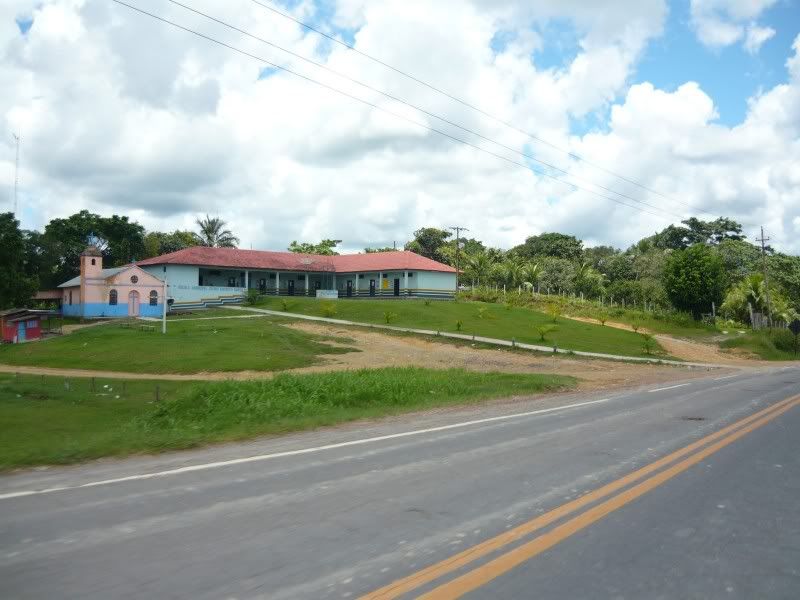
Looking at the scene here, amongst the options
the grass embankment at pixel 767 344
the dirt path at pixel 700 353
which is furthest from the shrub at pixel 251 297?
the grass embankment at pixel 767 344

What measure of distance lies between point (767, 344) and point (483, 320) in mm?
21866

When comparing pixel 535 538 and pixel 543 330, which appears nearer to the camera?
pixel 535 538

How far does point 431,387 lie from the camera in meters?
18.3

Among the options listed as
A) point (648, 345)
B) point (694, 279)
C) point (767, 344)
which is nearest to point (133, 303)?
point (648, 345)

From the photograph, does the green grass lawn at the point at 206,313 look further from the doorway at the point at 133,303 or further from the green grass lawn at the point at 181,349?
the green grass lawn at the point at 181,349

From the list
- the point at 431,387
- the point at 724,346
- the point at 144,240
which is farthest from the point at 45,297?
the point at 724,346

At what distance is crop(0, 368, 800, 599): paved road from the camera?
443 cm

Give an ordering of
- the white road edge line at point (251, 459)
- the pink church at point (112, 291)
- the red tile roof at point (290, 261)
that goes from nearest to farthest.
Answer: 1. the white road edge line at point (251, 459)
2. the pink church at point (112, 291)
3. the red tile roof at point (290, 261)

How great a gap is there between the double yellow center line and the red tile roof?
58351 millimetres

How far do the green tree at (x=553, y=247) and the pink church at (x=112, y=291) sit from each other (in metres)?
58.5

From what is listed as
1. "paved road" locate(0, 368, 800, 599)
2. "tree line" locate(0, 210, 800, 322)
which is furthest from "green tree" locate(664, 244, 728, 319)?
"paved road" locate(0, 368, 800, 599)

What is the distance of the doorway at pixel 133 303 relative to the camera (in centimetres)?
5734

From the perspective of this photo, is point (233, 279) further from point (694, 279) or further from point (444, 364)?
point (694, 279)

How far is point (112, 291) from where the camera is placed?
56875 millimetres
